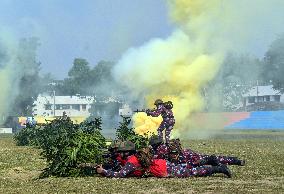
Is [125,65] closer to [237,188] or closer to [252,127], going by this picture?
[237,188]

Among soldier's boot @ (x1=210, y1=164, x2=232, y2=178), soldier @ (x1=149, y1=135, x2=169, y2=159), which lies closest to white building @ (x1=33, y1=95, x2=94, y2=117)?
soldier @ (x1=149, y1=135, x2=169, y2=159)

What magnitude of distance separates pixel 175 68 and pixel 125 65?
3.91 m

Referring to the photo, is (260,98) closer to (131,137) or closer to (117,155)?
(131,137)

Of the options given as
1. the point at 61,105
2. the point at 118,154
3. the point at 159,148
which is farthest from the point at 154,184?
the point at 61,105

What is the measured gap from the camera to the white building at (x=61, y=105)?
11775cm

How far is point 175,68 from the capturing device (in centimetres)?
3934

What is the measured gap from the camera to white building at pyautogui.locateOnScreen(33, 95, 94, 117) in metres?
118

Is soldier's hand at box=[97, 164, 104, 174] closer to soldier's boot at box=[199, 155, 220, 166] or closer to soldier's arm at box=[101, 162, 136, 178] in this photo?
soldier's arm at box=[101, 162, 136, 178]

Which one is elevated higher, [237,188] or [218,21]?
[218,21]

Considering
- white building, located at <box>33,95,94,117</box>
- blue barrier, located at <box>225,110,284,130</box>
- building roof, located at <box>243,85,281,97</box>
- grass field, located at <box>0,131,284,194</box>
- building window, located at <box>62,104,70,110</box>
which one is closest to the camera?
grass field, located at <box>0,131,284,194</box>

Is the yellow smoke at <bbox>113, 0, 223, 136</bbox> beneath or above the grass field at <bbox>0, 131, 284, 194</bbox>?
above

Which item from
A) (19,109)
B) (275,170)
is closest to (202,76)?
(275,170)

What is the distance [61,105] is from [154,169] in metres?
105

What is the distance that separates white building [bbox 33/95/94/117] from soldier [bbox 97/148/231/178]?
101008 millimetres
